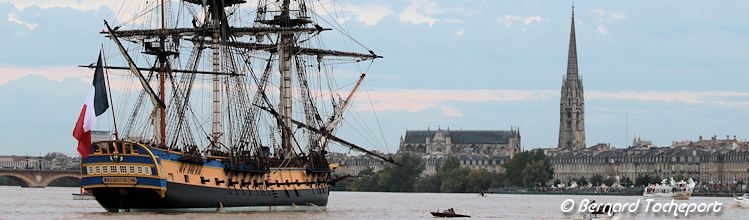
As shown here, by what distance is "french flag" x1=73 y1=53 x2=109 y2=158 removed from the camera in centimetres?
7181

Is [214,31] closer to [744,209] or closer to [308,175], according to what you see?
[308,175]

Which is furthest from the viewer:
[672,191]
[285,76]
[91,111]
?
[672,191]

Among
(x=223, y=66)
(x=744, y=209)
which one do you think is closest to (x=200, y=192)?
(x=223, y=66)

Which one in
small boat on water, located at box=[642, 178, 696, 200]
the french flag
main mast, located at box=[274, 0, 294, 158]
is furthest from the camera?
small boat on water, located at box=[642, 178, 696, 200]

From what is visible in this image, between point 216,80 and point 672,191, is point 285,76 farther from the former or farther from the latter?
point 672,191

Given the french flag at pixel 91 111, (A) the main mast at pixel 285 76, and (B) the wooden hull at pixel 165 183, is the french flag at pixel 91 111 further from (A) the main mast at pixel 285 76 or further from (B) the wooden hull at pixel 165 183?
(A) the main mast at pixel 285 76

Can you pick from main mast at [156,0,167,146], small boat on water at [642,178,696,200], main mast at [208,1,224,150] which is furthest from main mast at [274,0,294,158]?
small boat on water at [642,178,696,200]

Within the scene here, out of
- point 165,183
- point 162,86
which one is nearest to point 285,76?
point 162,86

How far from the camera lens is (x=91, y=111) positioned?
72.0 metres

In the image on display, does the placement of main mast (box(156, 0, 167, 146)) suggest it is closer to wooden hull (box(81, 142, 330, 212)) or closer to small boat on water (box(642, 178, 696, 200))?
wooden hull (box(81, 142, 330, 212))

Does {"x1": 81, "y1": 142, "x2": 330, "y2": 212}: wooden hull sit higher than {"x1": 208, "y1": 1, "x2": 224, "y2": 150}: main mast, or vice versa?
{"x1": 208, "y1": 1, "x2": 224, "y2": 150}: main mast

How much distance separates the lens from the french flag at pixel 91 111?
7181 cm

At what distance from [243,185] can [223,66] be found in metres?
7.94

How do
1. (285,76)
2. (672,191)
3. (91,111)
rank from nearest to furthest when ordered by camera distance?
(91,111)
(285,76)
(672,191)
